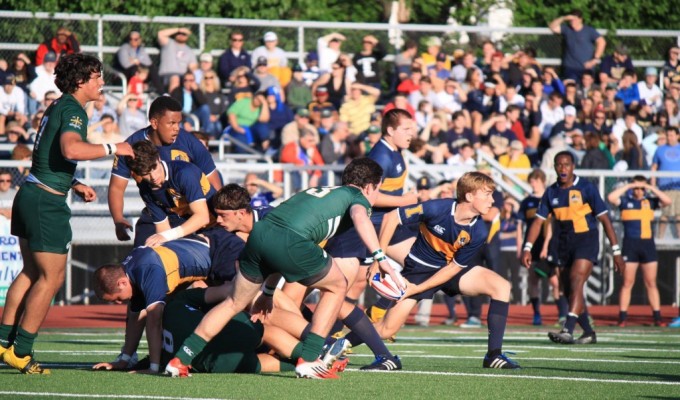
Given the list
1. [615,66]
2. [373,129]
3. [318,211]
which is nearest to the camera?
[318,211]

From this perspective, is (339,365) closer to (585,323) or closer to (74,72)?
(74,72)

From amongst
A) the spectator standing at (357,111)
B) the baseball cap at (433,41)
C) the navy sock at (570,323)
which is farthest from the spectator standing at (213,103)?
the navy sock at (570,323)

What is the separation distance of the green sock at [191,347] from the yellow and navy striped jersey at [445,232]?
2518 mm

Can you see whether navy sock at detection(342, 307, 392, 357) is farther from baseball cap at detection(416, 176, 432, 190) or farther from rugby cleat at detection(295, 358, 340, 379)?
baseball cap at detection(416, 176, 432, 190)

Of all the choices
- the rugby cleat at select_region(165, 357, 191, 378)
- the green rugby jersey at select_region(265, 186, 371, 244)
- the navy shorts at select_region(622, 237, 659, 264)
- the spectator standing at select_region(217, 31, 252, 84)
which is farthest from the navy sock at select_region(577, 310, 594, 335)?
the spectator standing at select_region(217, 31, 252, 84)

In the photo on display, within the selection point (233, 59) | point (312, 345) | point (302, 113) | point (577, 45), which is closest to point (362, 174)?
point (312, 345)

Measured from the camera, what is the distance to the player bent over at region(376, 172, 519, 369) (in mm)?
9938

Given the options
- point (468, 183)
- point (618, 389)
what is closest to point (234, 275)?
point (468, 183)

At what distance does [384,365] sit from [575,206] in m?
5.69

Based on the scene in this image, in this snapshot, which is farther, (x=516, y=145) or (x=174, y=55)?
(x=174, y=55)

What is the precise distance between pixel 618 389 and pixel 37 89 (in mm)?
14523

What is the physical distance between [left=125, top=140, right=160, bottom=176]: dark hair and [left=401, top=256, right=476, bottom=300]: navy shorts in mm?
2651

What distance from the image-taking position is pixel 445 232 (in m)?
10.2

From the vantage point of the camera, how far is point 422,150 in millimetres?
19531
